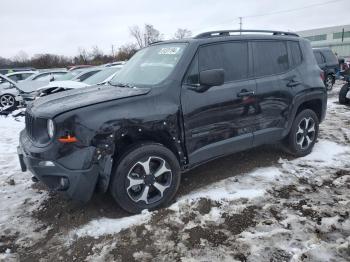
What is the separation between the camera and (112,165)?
11.6 ft

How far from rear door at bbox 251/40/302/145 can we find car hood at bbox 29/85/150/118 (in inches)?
70.2

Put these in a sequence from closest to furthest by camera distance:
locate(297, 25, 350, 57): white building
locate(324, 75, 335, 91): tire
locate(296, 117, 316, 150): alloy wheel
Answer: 1. locate(296, 117, 316, 150): alloy wheel
2. locate(324, 75, 335, 91): tire
3. locate(297, 25, 350, 57): white building

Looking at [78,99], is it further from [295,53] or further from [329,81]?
[329,81]

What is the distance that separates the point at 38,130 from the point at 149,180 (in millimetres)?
1312

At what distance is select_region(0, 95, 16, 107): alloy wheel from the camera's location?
44.1 feet

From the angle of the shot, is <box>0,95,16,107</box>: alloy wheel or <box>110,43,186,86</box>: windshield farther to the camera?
<box>0,95,16,107</box>: alloy wheel

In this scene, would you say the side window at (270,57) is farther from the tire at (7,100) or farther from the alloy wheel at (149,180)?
the tire at (7,100)

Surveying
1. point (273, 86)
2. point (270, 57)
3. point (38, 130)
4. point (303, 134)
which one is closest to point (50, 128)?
point (38, 130)

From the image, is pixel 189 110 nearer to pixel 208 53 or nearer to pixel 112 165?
pixel 208 53

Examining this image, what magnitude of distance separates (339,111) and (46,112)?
850cm

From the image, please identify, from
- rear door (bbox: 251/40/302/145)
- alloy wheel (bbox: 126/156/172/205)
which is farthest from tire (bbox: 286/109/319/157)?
alloy wheel (bbox: 126/156/172/205)

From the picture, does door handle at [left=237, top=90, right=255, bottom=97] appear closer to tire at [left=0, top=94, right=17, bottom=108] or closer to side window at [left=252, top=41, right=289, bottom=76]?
side window at [left=252, top=41, right=289, bottom=76]

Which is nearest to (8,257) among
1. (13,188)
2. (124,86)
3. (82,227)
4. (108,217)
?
(82,227)

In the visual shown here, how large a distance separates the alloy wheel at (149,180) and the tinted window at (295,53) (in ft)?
9.35
